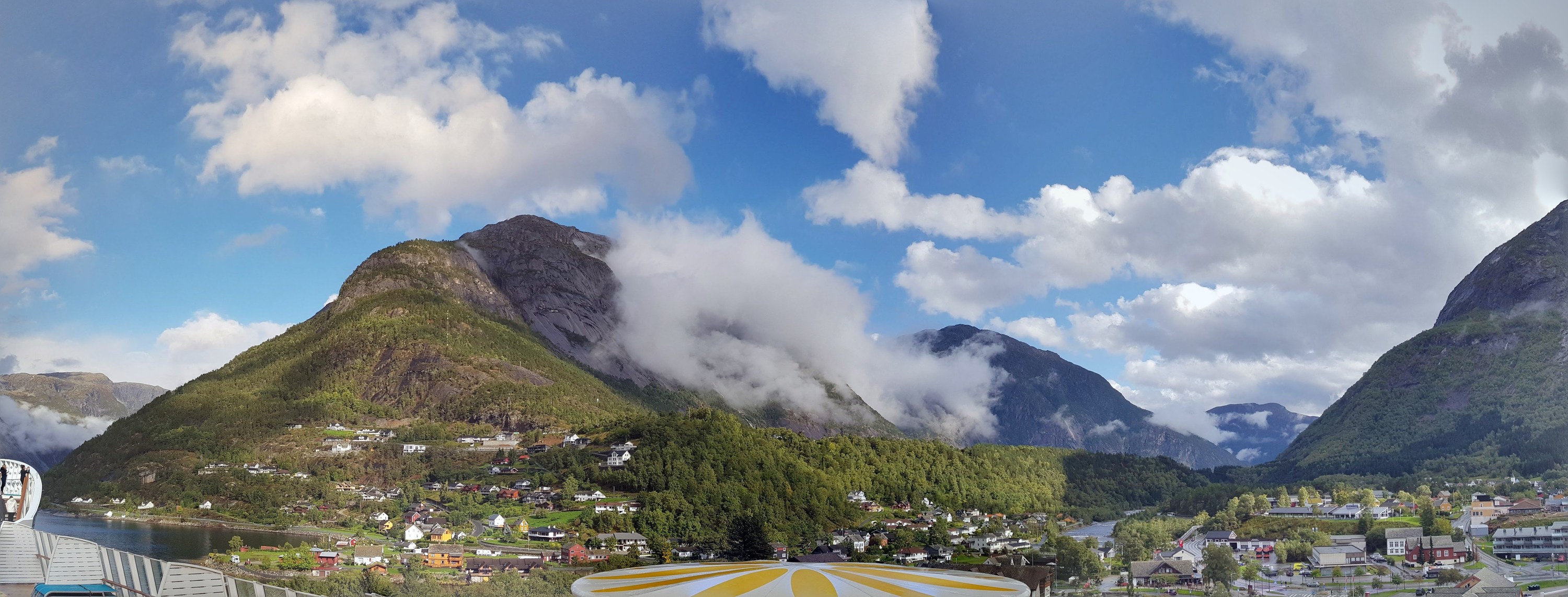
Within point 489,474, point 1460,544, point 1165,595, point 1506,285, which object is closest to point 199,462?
point 489,474

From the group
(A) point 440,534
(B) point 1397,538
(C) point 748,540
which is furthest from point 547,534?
→ (B) point 1397,538

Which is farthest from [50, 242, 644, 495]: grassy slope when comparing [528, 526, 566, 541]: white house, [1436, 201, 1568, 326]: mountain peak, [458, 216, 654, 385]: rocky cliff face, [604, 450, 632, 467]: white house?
[1436, 201, 1568, 326]: mountain peak

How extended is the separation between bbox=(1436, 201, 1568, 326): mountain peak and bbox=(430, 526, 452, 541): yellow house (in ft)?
359

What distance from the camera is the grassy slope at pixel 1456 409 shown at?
74.4m

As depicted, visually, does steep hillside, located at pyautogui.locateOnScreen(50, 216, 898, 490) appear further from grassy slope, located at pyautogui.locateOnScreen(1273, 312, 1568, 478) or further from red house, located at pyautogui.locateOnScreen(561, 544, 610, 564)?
grassy slope, located at pyautogui.locateOnScreen(1273, 312, 1568, 478)

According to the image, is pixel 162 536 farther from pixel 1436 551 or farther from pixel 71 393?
pixel 71 393

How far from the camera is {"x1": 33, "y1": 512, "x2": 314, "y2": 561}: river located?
191 ft

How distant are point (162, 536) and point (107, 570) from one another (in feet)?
215

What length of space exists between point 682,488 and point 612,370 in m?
55.7

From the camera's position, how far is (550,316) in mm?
124375

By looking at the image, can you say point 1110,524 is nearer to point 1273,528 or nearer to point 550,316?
point 1273,528

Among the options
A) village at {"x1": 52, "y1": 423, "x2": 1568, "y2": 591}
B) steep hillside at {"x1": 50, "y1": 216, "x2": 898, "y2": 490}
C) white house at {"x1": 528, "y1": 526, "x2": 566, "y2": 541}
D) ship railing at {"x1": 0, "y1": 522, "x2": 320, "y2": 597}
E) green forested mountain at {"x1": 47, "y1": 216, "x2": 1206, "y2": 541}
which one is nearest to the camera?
ship railing at {"x1": 0, "y1": 522, "x2": 320, "y2": 597}

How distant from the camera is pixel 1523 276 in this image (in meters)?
102

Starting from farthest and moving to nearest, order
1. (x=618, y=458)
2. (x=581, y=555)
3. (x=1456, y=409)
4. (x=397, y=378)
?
(x=397, y=378), (x=1456, y=409), (x=618, y=458), (x=581, y=555)
